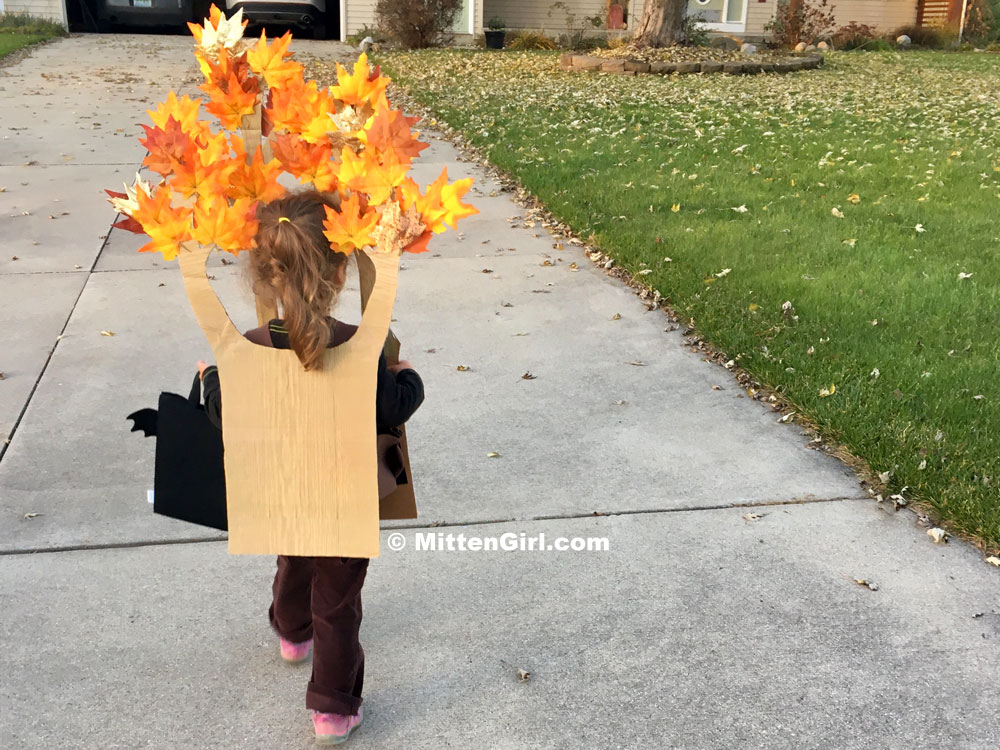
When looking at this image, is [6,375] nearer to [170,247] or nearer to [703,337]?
[170,247]

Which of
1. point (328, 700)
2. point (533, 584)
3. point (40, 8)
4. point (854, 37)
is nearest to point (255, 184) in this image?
point (328, 700)

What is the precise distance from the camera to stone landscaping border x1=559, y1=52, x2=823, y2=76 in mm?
15812

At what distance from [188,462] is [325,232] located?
2.45 ft

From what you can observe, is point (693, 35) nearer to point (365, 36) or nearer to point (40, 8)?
point (365, 36)

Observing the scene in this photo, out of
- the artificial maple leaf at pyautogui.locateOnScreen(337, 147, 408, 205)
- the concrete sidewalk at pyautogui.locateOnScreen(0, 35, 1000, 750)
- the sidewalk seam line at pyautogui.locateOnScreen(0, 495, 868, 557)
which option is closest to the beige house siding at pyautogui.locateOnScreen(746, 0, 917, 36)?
the concrete sidewalk at pyautogui.locateOnScreen(0, 35, 1000, 750)

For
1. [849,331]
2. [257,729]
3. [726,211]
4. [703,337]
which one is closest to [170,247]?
[257,729]

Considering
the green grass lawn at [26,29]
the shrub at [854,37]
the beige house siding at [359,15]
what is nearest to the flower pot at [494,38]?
the beige house siding at [359,15]

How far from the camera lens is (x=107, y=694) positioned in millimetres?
2498

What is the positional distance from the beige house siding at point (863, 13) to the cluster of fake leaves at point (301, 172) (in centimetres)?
2327

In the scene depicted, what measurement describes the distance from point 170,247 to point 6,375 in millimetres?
2956

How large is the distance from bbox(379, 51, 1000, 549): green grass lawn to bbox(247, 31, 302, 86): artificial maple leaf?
2570mm

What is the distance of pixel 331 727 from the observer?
7.63ft

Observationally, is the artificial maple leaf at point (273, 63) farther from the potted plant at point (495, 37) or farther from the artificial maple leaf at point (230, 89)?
the potted plant at point (495, 37)

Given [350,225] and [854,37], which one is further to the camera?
[854,37]
